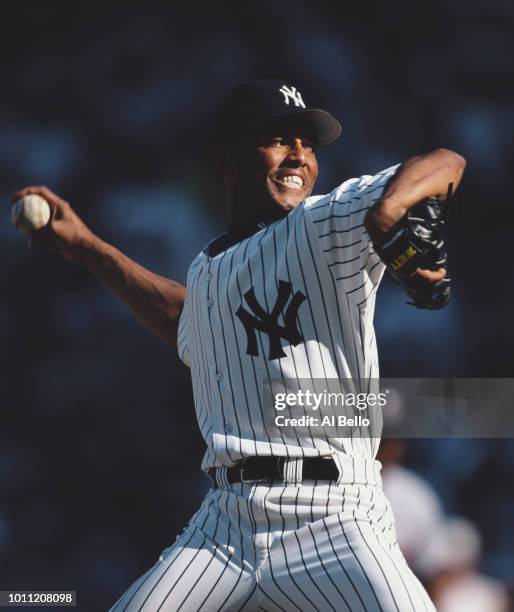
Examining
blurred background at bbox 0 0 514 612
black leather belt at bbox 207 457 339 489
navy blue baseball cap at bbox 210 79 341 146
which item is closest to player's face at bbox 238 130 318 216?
navy blue baseball cap at bbox 210 79 341 146

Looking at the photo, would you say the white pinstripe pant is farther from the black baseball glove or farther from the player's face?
the player's face

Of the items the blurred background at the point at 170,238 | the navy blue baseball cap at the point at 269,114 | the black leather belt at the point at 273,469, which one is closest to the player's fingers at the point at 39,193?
the navy blue baseball cap at the point at 269,114

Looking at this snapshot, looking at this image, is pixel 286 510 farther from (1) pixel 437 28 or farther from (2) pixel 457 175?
(1) pixel 437 28

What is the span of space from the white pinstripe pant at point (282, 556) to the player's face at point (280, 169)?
724mm

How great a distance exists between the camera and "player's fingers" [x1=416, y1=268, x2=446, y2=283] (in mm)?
1546

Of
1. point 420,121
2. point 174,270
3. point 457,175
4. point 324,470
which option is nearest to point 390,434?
point 174,270

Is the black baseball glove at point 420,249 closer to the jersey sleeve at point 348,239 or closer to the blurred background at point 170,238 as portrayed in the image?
the jersey sleeve at point 348,239

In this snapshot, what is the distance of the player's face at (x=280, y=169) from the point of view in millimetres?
2245

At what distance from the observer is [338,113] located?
15.5ft

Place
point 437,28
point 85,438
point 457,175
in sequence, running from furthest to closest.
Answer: point 437,28, point 85,438, point 457,175

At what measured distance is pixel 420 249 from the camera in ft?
4.93

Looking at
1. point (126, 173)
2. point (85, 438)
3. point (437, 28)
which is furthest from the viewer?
point (437, 28)

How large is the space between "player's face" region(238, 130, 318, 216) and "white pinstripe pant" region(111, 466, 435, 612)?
72 centimetres

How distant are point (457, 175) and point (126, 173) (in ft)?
Result: 10.2
